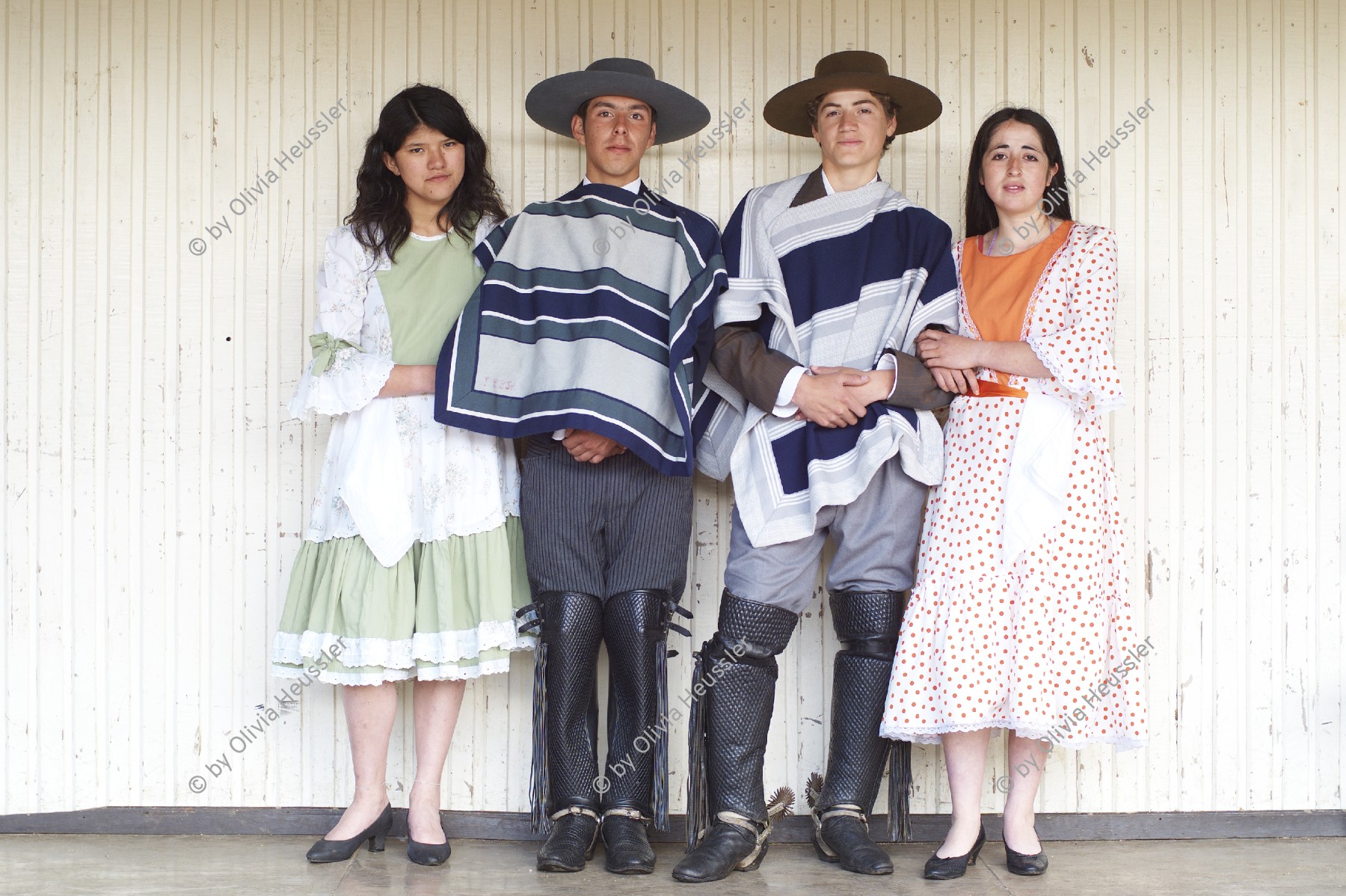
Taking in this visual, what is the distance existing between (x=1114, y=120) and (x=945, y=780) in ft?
5.60

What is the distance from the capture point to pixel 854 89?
8.59ft

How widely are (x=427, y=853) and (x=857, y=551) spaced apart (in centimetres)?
116

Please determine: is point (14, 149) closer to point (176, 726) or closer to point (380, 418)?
point (380, 418)

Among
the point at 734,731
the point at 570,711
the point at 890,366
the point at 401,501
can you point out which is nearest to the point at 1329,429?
the point at 890,366

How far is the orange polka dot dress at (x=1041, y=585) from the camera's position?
2.36 meters

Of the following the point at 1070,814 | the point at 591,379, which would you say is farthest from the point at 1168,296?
the point at 591,379

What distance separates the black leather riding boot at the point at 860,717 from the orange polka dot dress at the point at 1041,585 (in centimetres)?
7

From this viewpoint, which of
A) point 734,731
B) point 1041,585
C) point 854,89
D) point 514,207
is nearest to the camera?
point 1041,585

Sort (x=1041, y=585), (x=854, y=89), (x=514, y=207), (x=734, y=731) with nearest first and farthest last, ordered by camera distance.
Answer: (x=1041, y=585)
(x=734, y=731)
(x=854, y=89)
(x=514, y=207)

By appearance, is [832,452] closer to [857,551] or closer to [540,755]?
[857,551]

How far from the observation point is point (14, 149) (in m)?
2.88

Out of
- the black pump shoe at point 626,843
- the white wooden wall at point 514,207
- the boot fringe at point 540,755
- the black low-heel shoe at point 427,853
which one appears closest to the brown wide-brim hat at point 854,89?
the white wooden wall at point 514,207

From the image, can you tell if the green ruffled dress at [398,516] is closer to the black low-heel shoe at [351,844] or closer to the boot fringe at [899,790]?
the black low-heel shoe at [351,844]

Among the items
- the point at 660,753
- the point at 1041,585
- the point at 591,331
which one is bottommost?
the point at 660,753
